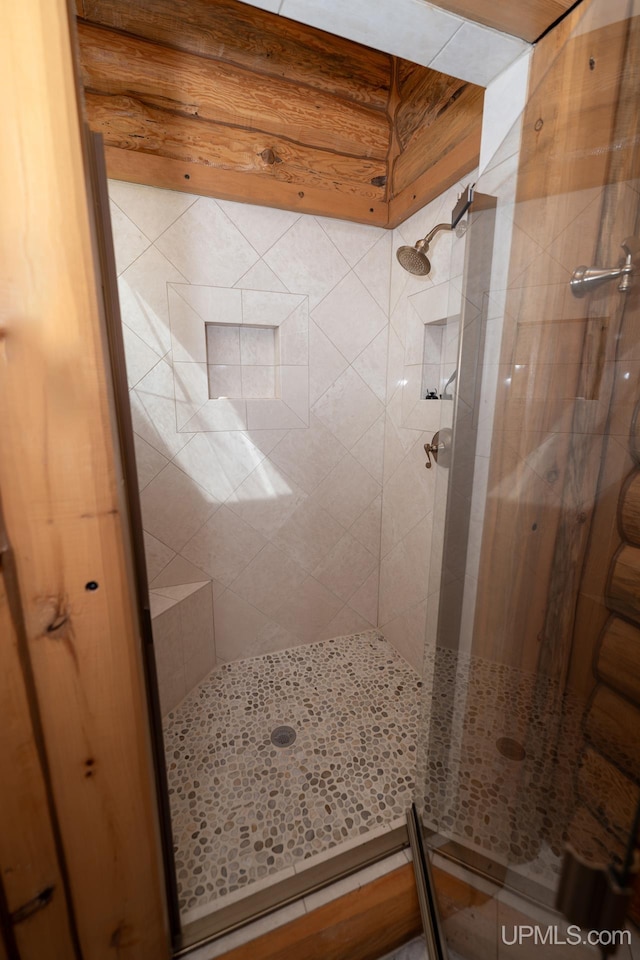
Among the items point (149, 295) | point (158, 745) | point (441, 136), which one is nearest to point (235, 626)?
point (158, 745)

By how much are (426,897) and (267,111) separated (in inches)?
109

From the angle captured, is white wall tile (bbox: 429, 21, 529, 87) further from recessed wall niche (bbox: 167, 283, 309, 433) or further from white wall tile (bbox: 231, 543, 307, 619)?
→ white wall tile (bbox: 231, 543, 307, 619)

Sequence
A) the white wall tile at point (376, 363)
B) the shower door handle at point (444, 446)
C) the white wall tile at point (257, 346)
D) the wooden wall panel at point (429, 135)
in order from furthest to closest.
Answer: the white wall tile at point (376, 363) → the white wall tile at point (257, 346) → the wooden wall panel at point (429, 135) → the shower door handle at point (444, 446)

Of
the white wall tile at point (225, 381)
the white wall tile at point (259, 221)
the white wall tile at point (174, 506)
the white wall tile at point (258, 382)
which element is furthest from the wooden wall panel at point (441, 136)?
the white wall tile at point (174, 506)

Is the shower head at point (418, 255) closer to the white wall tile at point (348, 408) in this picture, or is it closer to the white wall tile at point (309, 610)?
the white wall tile at point (348, 408)

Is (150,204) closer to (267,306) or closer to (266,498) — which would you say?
(267,306)

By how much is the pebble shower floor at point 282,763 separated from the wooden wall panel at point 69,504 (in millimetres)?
395

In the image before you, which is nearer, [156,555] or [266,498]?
[156,555]

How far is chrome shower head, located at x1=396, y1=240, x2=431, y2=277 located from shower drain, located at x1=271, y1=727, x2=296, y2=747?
1.90m

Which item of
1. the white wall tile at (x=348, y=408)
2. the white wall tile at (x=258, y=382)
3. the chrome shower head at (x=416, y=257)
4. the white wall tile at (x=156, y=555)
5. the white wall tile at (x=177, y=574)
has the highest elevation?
the chrome shower head at (x=416, y=257)

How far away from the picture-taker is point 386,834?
1069 mm

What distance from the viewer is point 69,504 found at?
1.73 ft

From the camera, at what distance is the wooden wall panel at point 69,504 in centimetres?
44

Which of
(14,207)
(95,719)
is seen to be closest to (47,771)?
(95,719)
